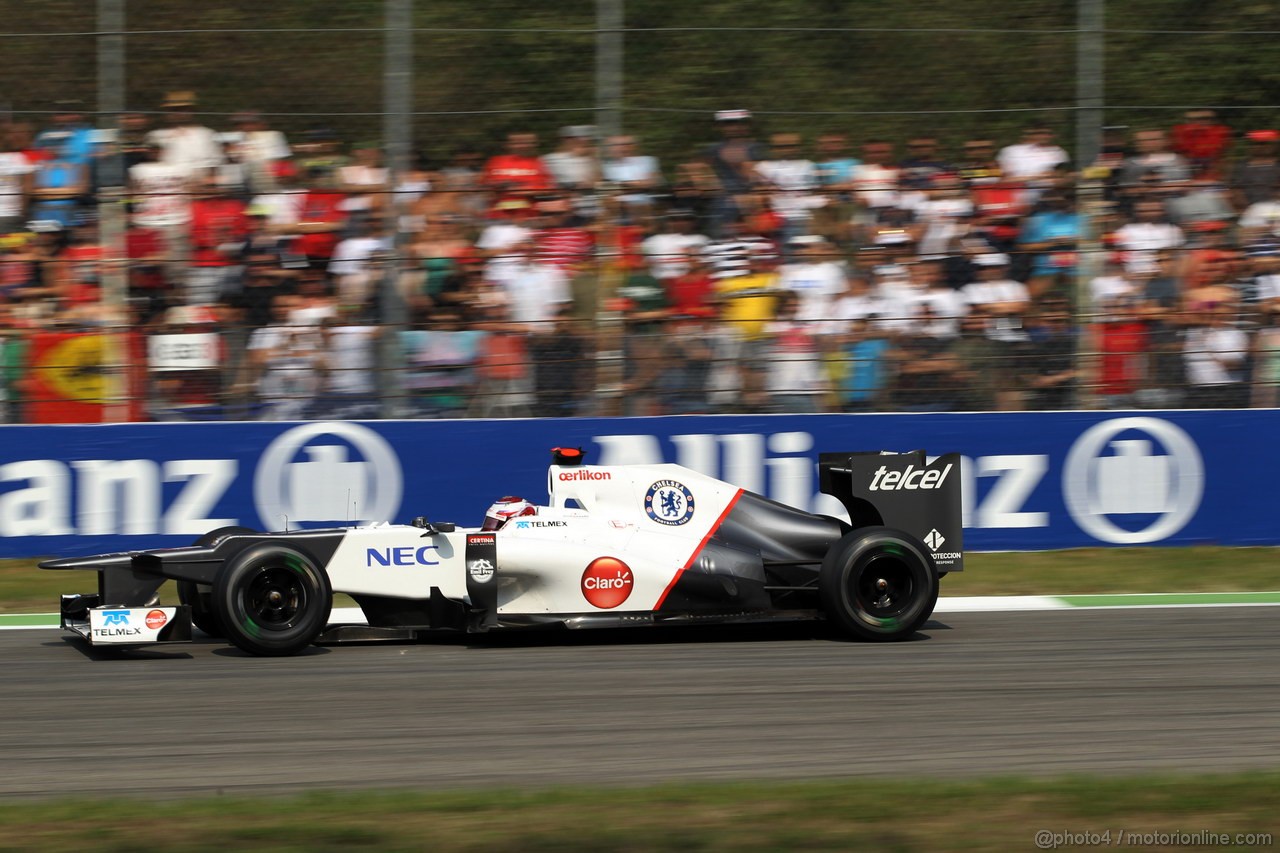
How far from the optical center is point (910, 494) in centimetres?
833

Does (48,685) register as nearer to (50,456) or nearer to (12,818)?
(12,818)

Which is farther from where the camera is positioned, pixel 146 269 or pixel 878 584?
pixel 146 269

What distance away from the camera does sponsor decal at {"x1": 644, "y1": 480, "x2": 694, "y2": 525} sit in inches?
315

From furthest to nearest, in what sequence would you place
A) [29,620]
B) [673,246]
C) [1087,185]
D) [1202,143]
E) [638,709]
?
[1202,143], [1087,185], [673,246], [29,620], [638,709]

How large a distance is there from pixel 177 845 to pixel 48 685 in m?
2.90

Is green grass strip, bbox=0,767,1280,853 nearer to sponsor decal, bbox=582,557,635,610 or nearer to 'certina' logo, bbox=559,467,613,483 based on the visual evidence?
sponsor decal, bbox=582,557,635,610

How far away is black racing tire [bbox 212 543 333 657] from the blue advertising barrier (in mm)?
2801

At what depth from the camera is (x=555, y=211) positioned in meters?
11.2

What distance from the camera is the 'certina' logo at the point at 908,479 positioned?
8.28 metres

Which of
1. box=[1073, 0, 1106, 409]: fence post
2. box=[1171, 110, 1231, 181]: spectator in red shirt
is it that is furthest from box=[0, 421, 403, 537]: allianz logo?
box=[1171, 110, 1231, 181]: spectator in red shirt

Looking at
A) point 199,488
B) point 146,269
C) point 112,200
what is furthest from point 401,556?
point 112,200

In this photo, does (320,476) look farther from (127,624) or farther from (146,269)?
(127,624)

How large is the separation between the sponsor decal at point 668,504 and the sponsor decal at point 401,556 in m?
1.09

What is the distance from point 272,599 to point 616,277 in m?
4.26
